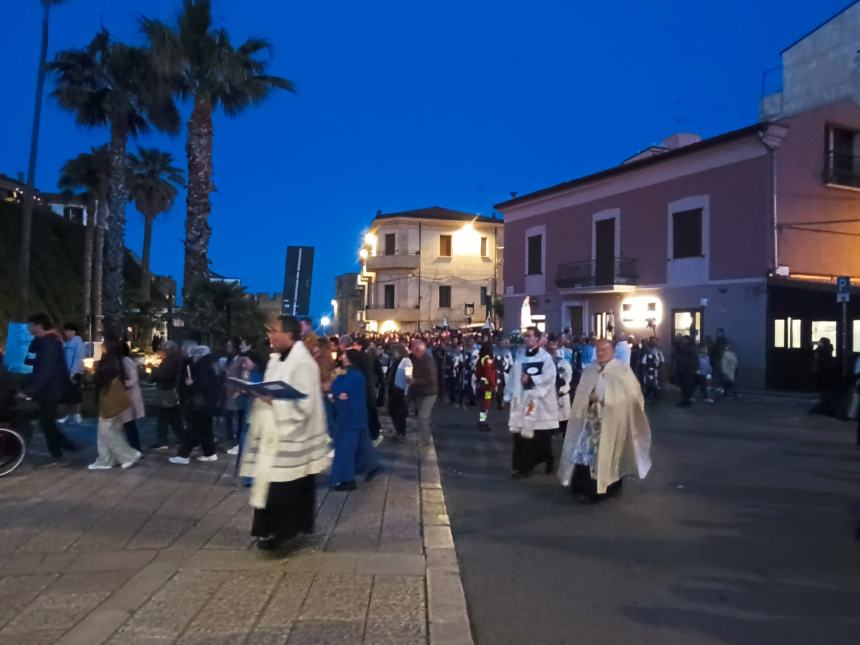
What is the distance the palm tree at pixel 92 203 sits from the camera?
34688mm

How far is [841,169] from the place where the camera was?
26703 millimetres

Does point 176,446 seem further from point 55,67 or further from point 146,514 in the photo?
point 55,67

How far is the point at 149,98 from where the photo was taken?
24469mm

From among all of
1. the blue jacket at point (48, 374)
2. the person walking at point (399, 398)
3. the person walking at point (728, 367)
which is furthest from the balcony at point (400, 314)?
the blue jacket at point (48, 374)

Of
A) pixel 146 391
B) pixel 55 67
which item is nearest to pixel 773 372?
pixel 146 391

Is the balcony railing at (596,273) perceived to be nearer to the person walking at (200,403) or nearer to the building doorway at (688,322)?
the building doorway at (688,322)

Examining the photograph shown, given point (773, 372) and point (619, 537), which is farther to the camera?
point (773, 372)

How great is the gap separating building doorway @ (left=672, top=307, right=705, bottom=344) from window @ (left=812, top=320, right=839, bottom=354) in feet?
10.8

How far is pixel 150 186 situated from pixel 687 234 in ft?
107

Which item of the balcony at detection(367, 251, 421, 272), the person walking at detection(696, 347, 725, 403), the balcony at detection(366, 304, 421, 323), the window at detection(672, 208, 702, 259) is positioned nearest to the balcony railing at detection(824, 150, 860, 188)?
the window at detection(672, 208, 702, 259)

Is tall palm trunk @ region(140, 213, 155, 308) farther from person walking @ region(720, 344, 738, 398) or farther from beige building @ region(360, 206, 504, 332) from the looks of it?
person walking @ region(720, 344, 738, 398)

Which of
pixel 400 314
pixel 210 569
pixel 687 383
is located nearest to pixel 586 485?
pixel 210 569

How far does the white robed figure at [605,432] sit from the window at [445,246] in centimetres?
5038

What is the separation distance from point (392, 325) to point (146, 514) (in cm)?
5161
